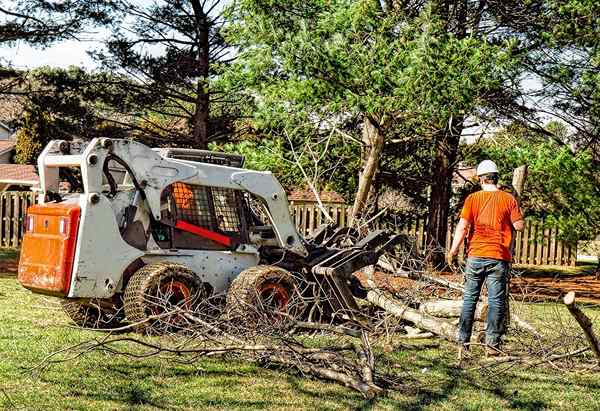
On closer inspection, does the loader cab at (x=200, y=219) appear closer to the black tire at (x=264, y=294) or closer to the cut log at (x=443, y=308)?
the black tire at (x=264, y=294)

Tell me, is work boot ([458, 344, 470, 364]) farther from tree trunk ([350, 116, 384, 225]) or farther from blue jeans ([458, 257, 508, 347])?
tree trunk ([350, 116, 384, 225])

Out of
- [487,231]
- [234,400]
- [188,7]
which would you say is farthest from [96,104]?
[234,400]

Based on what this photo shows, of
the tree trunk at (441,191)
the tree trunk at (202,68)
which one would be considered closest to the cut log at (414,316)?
the tree trunk at (441,191)

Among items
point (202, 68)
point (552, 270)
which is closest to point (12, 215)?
point (202, 68)

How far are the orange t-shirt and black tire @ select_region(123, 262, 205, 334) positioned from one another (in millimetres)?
2855

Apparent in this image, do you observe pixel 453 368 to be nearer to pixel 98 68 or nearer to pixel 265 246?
pixel 265 246

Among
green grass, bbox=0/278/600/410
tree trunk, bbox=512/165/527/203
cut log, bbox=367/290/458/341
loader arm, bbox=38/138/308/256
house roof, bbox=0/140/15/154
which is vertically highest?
house roof, bbox=0/140/15/154

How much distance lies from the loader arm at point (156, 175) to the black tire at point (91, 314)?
3.77ft

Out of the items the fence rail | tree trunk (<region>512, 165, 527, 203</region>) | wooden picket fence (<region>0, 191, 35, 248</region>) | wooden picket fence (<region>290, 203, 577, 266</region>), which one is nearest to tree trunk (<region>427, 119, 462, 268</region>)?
wooden picket fence (<region>290, 203, 577, 266</region>)

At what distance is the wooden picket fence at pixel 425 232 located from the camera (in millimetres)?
23391

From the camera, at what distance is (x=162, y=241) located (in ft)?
32.6

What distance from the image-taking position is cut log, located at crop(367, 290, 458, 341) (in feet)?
31.3

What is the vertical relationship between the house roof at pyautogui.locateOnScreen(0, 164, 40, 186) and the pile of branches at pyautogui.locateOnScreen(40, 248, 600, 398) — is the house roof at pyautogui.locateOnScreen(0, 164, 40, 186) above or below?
above

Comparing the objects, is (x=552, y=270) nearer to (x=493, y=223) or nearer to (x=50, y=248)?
(x=493, y=223)
